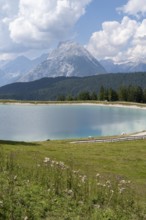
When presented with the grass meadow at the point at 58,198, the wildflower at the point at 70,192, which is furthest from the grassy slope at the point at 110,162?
the wildflower at the point at 70,192

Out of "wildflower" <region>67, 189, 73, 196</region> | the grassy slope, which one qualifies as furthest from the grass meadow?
the grassy slope

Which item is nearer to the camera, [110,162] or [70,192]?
[70,192]

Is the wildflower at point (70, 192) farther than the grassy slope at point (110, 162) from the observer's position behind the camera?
No

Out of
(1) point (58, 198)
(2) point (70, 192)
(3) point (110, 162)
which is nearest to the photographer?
(1) point (58, 198)

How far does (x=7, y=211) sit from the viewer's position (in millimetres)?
11508

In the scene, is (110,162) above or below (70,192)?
below

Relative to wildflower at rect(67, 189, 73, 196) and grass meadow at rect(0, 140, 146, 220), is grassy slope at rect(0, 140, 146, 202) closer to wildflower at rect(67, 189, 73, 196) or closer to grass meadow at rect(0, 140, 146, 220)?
grass meadow at rect(0, 140, 146, 220)

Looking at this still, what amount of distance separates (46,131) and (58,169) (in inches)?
3082

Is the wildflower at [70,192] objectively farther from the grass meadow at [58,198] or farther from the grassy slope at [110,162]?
the grassy slope at [110,162]

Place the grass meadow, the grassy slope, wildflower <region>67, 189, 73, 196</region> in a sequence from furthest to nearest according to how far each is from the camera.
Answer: the grassy slope
wildflower <region>67, 189, 73, 196</region>
the grass meadow

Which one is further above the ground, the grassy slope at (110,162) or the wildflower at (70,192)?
the wildflower at (70,192)

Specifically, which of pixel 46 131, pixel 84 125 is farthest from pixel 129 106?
pixel 46 131

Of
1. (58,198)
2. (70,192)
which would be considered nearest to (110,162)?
(70,192)

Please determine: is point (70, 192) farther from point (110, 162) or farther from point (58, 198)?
point (110, 162)
